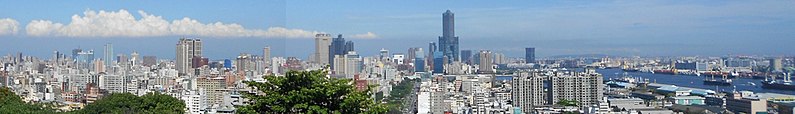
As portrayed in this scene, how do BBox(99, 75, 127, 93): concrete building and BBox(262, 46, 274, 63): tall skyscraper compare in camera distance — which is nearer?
BBox(262, 46, 274, 63): tall skyscraper

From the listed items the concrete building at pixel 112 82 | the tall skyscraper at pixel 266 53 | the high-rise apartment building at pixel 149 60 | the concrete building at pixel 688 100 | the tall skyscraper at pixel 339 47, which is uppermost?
the tall skyscraper at pixel 339 47

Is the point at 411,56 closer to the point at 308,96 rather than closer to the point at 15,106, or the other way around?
the point at 15,106

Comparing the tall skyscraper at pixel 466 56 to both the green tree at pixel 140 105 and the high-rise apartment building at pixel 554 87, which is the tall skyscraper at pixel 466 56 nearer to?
the high-rise apartment building at pixel 554 87

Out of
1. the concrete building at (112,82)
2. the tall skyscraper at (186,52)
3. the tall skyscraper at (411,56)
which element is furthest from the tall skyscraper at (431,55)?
the concrete building at (112,82)

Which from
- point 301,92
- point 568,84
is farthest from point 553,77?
point 301,92

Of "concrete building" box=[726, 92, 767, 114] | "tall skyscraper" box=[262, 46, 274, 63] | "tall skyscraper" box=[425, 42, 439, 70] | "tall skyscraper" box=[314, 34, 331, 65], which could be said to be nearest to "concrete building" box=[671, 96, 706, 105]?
"concrete building" box=[726, 92, 767, 114]

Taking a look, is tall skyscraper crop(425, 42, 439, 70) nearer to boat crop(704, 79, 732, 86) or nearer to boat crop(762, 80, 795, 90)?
boat crop(704, 79, 732, 86)

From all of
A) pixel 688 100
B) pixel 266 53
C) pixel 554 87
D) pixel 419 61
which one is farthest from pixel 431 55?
pixel 266 53
